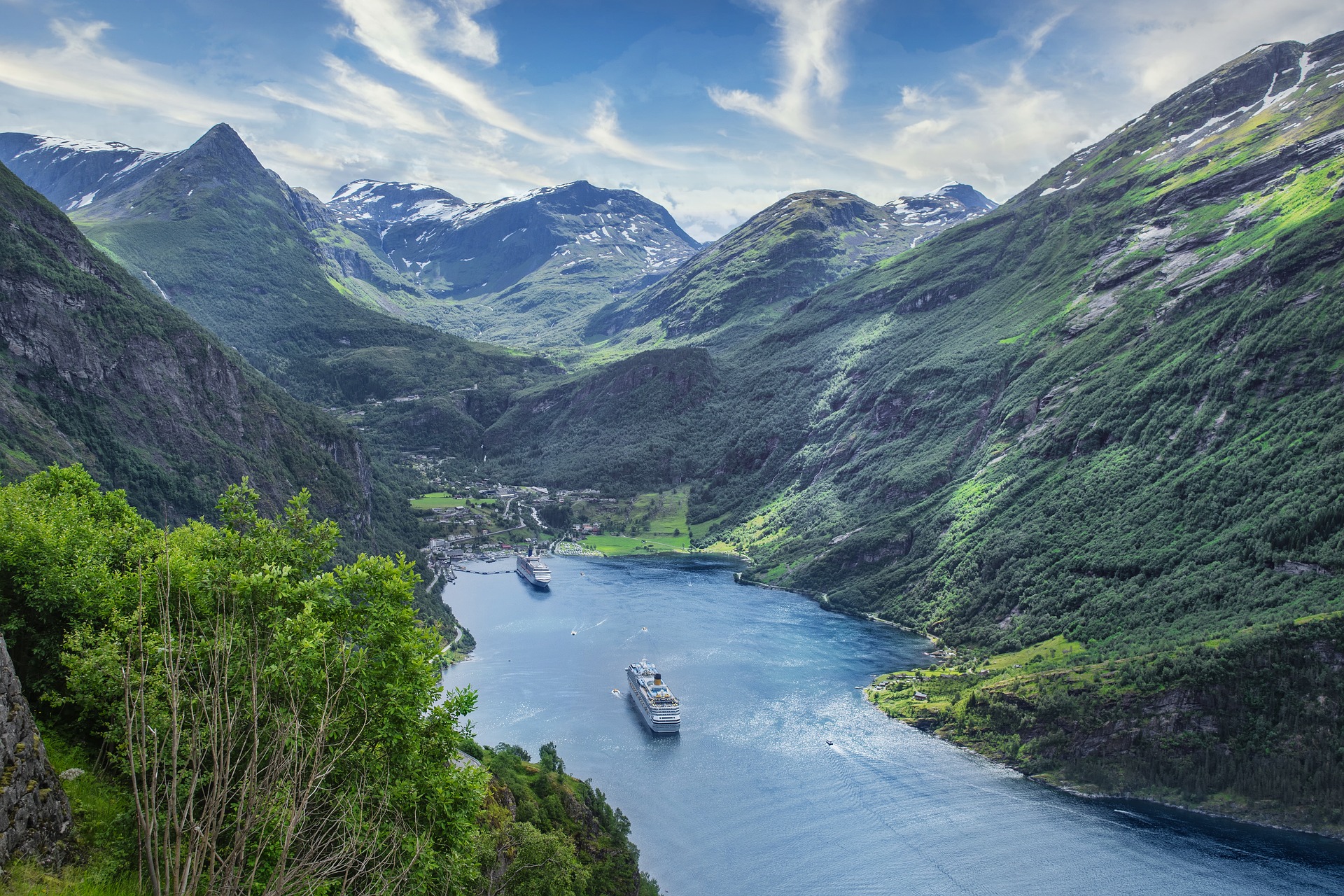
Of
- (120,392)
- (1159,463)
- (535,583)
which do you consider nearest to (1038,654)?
(1159,463)

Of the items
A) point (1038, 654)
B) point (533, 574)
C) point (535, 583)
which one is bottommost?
point (535, 583)

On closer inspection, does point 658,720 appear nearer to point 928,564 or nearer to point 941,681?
point 941,681

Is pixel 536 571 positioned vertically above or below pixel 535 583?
above

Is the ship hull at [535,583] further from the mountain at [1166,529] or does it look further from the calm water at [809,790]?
the mountain at [1166,529]

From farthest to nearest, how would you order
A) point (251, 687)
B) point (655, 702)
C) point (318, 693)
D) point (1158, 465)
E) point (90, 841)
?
point (1158, 465) → point (655, 702) → point (318, 693) → point (90, 841) → point (251, 687)

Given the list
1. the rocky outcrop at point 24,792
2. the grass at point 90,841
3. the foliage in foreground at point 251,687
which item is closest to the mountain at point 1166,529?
the foliage in foreground at point 251,687

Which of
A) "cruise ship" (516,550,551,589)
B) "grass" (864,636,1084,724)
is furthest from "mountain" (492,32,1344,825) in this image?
"cruise ship" (516,550,551,589)

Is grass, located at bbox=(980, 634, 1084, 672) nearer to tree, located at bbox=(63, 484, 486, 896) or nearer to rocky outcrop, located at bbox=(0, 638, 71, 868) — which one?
tree, located at bbox=(63, 484, 486, 896)
